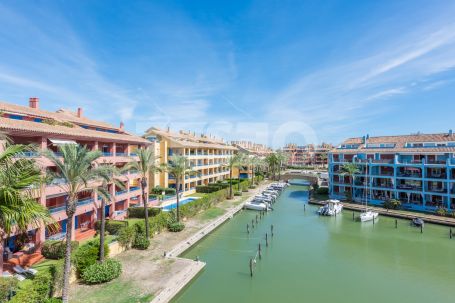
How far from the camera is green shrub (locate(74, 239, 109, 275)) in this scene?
80.5ft

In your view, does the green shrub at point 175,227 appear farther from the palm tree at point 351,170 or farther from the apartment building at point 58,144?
the palm tree at point 351,170

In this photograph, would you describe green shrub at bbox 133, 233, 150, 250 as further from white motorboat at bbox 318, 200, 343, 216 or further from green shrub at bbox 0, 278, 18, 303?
white motorboat at bbox 318, 200, 343, 216

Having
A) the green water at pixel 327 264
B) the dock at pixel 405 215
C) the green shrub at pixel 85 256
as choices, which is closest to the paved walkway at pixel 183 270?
the green water at pixel 327 264

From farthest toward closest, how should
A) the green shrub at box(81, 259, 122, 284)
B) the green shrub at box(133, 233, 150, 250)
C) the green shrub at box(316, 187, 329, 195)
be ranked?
the green shrub at box(316, 187, 329, 195)
the green shrub at box(133, 233, 150, 250)
the green shrub at box(81, 259, 122, 284)

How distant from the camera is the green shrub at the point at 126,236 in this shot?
30.9 m

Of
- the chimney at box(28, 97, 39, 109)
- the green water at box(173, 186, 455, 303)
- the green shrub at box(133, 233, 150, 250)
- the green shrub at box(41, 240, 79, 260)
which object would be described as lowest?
the green water at box(173, 186, 455, 303)

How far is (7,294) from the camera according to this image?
57.5ft

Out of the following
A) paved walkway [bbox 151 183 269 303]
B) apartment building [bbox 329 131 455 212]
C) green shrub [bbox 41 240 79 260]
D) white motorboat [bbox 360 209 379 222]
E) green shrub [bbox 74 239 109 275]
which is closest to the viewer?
paved walkway [bbox 151 183 269 303]

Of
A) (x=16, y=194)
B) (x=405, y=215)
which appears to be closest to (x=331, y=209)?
(x=405, y=215)

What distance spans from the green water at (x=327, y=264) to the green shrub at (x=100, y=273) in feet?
19.8

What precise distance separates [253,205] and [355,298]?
36490 mm

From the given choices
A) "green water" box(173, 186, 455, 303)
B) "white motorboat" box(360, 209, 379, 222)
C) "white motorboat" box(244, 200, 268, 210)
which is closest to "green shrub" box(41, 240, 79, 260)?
"green water" box(173, 186, 455, 303)

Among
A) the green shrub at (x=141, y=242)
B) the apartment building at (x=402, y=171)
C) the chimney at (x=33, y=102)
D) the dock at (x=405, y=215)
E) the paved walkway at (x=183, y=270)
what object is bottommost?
the paved walkway at (x=183, y=270)

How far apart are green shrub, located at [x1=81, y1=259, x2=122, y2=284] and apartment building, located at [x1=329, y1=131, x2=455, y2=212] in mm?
51615
